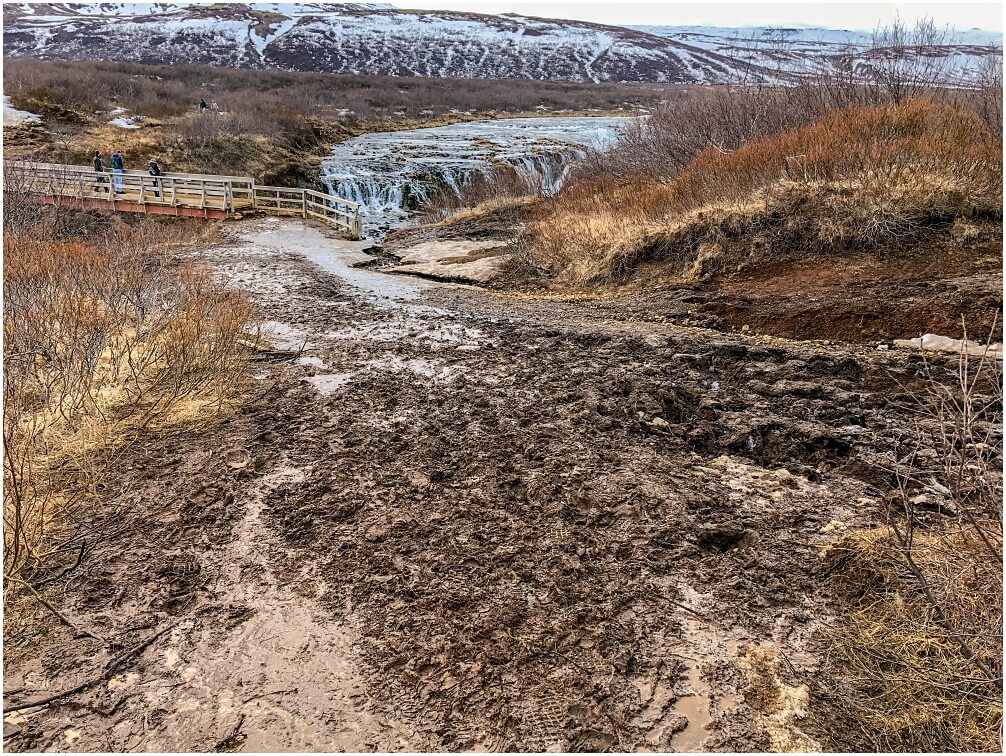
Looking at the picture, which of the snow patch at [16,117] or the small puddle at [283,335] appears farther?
the snow patch at [16,117]

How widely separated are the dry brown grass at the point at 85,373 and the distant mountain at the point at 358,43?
235 feet

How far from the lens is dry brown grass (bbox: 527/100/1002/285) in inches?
359

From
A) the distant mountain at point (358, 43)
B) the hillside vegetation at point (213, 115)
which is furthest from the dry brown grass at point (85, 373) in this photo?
the distant mountain at point (358, 43)

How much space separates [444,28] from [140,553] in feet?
406

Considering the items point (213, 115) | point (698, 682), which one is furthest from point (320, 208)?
point (698, 682)

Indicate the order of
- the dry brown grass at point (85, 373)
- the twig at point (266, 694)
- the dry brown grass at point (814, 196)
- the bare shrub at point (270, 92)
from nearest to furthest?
the twig at point (266, 694) < the dry brown grass at point (85, 373) < the dry brown grass at point (814, 196) < the bare shrub at point (270, 92)

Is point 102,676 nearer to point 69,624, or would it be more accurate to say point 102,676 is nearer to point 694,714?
point 69,624

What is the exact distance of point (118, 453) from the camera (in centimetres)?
559

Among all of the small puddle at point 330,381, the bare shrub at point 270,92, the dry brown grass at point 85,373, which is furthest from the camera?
the bare shrub at point 270,92

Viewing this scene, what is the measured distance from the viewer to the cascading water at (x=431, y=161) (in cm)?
2631

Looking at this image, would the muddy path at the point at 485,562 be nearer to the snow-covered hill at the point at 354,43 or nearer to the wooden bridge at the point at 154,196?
the wooden bridge at the point at 154,196

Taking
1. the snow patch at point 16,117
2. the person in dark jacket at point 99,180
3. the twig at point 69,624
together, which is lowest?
the twig at point 69,624

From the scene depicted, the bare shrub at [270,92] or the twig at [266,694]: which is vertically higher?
the bare shrub at [270,92]

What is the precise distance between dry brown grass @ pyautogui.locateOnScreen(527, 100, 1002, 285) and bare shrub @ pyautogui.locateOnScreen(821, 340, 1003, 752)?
6.35 m
